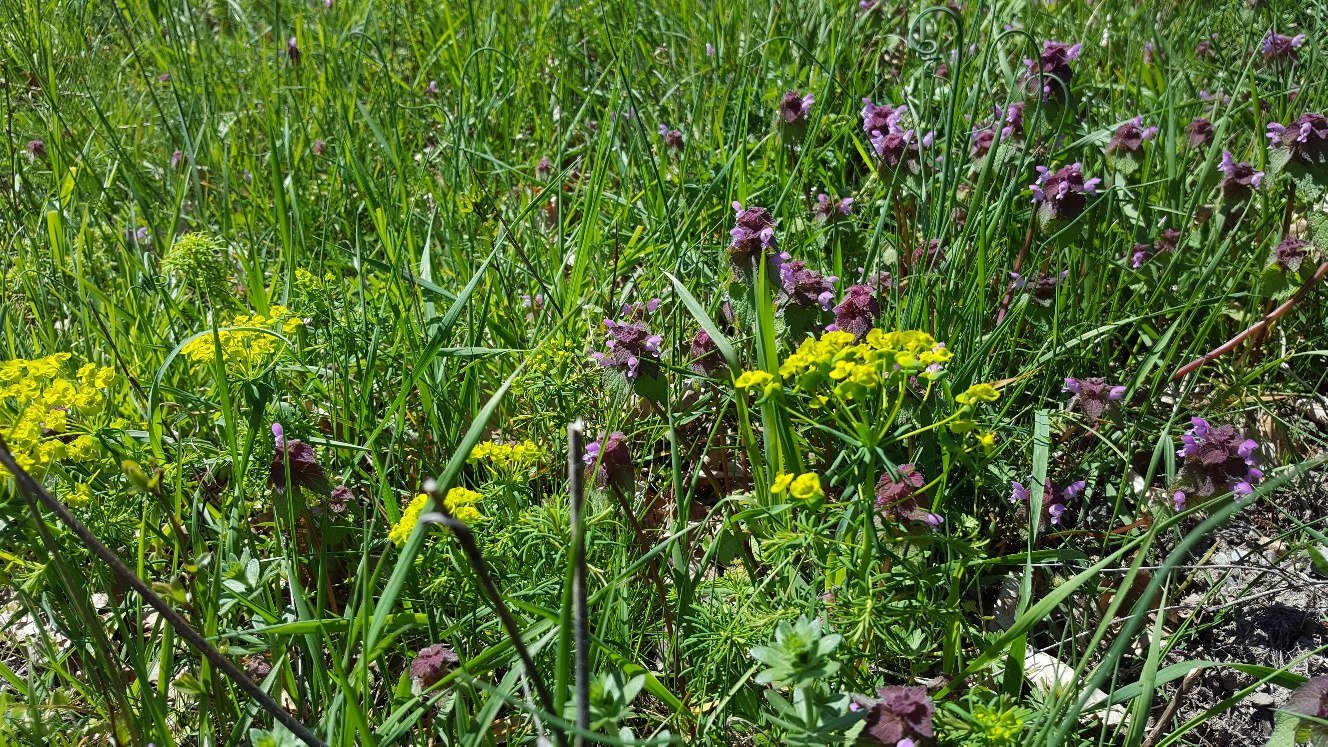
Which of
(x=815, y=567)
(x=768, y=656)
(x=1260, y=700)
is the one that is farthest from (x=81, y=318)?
(x=1260, y=700)

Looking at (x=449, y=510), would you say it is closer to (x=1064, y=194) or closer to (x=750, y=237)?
(x=750, y=237)

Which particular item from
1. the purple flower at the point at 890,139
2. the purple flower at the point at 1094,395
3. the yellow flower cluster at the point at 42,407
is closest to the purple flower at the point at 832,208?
the purple flower at the point at 890,139

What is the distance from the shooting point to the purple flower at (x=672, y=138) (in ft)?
9.12

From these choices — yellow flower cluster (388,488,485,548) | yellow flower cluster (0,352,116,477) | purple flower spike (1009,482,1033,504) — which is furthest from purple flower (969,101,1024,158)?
yellow flower cluster (0,352,116,477)

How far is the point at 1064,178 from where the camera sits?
2.12m

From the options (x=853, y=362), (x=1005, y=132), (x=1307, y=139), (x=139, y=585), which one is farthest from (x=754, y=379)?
(x=1307, y=139)

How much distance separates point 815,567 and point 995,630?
1.31ft

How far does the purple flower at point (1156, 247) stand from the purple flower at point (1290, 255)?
19 cm

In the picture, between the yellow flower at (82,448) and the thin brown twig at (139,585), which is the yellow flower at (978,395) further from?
the yellow flower at (82,448)

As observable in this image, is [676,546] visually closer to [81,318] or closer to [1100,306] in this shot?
[1100,306]

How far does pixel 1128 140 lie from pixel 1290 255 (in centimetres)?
43

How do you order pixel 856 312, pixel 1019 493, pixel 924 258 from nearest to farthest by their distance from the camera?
1. pixel 1019 493
2. pixel 856 312
3. pixel 924 258

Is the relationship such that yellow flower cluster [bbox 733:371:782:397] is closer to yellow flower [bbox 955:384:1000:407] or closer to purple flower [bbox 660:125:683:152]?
yellow flower [bbox 955:384:1000:407]

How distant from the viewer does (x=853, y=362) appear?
1.32m
